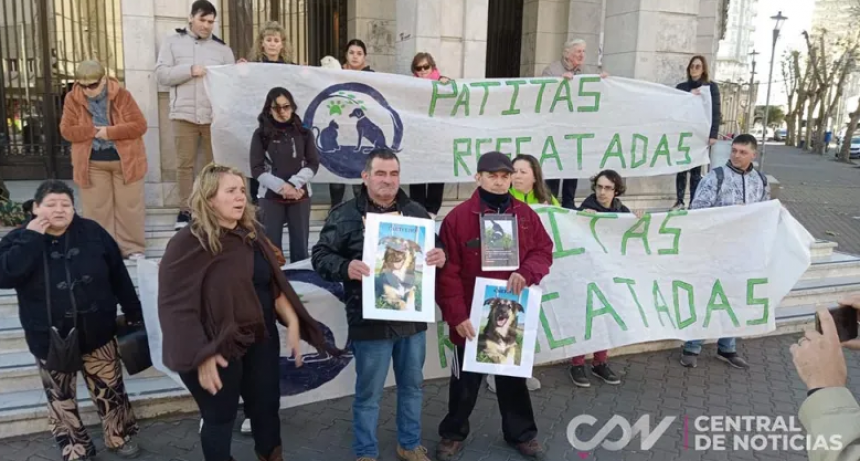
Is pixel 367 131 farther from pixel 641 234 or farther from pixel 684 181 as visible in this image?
pixel 684 181

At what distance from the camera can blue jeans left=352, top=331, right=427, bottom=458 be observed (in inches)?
143

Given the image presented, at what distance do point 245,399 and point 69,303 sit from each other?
3.74ft

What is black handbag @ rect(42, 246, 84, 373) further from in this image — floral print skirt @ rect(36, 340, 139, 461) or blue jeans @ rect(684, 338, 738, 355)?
blue jeans @ rect(684, 338, 738, 355)

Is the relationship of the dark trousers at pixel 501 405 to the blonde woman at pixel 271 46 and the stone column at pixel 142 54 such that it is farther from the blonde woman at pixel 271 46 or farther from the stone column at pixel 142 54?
the stone column at pixel 142 54

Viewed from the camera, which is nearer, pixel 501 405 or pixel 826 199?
pixel 501 405

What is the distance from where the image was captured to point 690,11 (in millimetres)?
8992

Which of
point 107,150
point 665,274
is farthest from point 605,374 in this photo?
point 107,150

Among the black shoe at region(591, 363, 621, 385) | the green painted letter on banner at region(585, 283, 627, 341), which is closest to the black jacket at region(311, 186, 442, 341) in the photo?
the green painted letter on banner at region(585, 283, 627, 341)

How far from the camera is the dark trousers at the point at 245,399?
319 centimetres

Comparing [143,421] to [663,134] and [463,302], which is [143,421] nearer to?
[463,302]

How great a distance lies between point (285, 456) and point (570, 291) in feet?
7.83

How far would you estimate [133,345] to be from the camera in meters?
3.76

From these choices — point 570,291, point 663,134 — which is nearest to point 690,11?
point 663,134

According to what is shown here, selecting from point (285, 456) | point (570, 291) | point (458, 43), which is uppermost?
point (458, 43)
